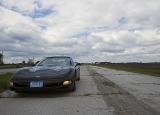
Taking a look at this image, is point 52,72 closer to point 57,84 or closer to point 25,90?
point 57,84

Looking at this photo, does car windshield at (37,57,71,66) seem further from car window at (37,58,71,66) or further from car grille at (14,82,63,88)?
car grille at (14,82,63,88)

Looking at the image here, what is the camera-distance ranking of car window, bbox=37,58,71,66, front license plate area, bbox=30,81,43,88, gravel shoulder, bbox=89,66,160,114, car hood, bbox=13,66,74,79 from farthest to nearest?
car window, bbox=37,58,71,66 < car hood, bbox=13,66,74,79 < front license plate area, bbox=30,81,43,88 < gravel shoulder, bbox=89,66,160,114

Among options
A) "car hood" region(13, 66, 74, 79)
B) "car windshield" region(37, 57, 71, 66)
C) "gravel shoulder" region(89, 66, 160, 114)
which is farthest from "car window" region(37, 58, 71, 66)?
"gravel shoulder" region(89, 66, 160, 114)

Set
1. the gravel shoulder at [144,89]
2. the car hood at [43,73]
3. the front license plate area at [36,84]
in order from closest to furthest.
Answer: the gravel shoulder at [144,89]
the front license plate area at [36,84]
the car hood at [43,73]

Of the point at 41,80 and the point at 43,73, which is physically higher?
the point at 43,73

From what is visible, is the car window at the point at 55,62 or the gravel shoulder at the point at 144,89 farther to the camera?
the car window at the point at 55,62

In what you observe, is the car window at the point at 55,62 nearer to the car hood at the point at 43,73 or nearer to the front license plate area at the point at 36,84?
the car hood at the point at 43,73

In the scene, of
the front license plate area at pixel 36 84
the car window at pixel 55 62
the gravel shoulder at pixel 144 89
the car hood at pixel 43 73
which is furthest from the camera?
the car window at pixel 55 62

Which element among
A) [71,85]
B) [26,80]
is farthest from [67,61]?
[26,80]

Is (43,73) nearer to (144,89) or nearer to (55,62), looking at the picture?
(55,62)

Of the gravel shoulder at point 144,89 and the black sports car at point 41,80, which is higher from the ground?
the black sports car at point 41,80

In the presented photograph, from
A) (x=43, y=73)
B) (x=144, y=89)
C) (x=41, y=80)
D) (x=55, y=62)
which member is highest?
(x=55, y=62)

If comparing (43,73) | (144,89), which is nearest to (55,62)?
(43,73)

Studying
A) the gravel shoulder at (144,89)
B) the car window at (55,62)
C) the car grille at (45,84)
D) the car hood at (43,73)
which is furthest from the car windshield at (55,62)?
the gravel shoulder at (144,89)
